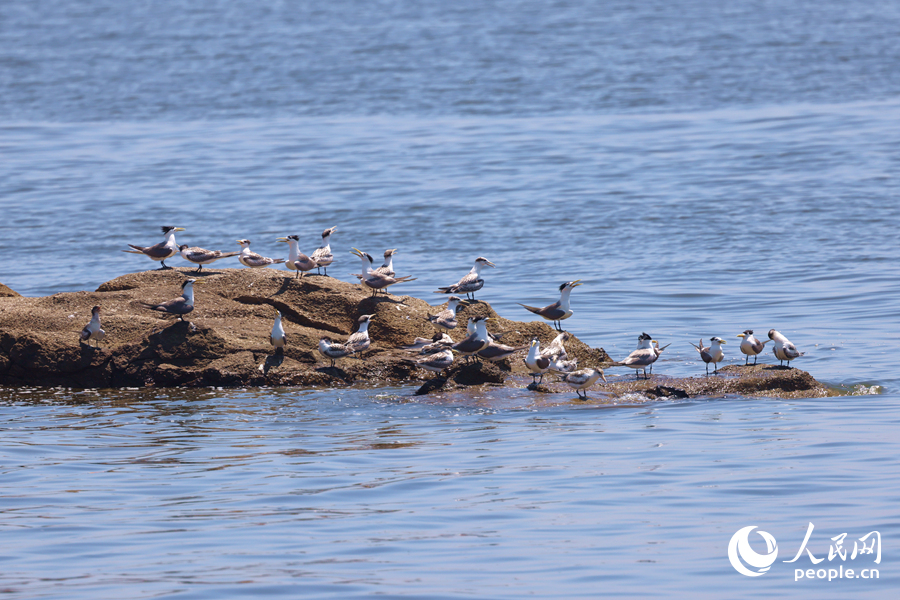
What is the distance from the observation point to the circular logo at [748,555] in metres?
8.09

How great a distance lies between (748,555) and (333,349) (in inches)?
274

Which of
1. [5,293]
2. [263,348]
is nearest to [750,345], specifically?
[263,348]

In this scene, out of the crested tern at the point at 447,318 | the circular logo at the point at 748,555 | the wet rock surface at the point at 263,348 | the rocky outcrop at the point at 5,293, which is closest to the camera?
the circular logo at the point at 748,555

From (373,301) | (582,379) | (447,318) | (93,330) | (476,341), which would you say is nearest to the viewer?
(582,379)

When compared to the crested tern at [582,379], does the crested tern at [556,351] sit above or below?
above

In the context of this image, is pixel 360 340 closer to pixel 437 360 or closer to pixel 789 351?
pixel 437 360


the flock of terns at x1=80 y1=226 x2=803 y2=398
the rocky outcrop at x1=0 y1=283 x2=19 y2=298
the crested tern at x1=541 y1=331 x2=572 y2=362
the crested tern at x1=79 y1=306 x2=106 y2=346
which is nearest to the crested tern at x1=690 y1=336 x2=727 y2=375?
the flock of terns at x1=80 y1=226 x2=803 y2=398

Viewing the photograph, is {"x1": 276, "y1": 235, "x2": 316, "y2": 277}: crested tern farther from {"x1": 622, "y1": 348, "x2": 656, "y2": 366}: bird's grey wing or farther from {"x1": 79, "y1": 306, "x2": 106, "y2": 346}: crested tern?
{"x1": 622, "y1": 348, "x2": 656, "y2": 366}: bird's grey wing

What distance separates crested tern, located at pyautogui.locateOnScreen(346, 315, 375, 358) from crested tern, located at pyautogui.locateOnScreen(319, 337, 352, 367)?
0.24 ft

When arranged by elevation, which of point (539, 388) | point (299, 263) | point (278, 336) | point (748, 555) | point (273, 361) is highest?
point (299, 263)

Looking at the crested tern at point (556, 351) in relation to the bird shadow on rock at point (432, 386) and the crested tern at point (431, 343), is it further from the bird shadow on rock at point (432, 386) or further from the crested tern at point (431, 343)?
the bird shadow on rock at point (432, 386)

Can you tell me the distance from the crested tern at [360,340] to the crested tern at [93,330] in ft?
10.6

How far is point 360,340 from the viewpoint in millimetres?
14117

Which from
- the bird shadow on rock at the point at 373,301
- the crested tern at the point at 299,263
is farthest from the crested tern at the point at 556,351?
the crested tern at the point at 299,263
